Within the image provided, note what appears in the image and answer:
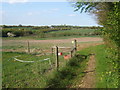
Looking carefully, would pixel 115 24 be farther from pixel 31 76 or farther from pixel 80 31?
pixel 80 31

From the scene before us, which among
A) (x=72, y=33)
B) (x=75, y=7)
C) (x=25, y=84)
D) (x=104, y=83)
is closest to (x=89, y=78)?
(x=104, y=83)

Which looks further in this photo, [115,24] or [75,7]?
[75,7]

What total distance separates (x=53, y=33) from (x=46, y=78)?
Result: 28.7 meters

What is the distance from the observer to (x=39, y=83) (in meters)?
5.39

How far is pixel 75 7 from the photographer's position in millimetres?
8547

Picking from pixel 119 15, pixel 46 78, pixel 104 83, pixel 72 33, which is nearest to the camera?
pixel 119 15

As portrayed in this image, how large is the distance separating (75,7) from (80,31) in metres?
27.3

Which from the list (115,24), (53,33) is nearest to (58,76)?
(115,24)

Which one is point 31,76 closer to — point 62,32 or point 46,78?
point 46,78

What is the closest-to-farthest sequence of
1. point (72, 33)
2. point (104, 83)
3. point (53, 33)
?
point (104, 83) < point (53, 33) < point (72, 33)

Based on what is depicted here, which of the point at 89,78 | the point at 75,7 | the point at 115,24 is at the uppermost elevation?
the point at 75,7

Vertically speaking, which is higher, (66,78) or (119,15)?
(119,15)

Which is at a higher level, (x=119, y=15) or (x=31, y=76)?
(x=119, y=15)

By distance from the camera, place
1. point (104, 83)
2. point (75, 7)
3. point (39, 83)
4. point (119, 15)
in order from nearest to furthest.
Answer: point (119, 15)
point (104, 83)
point (39, 83)
point (75, 7)
